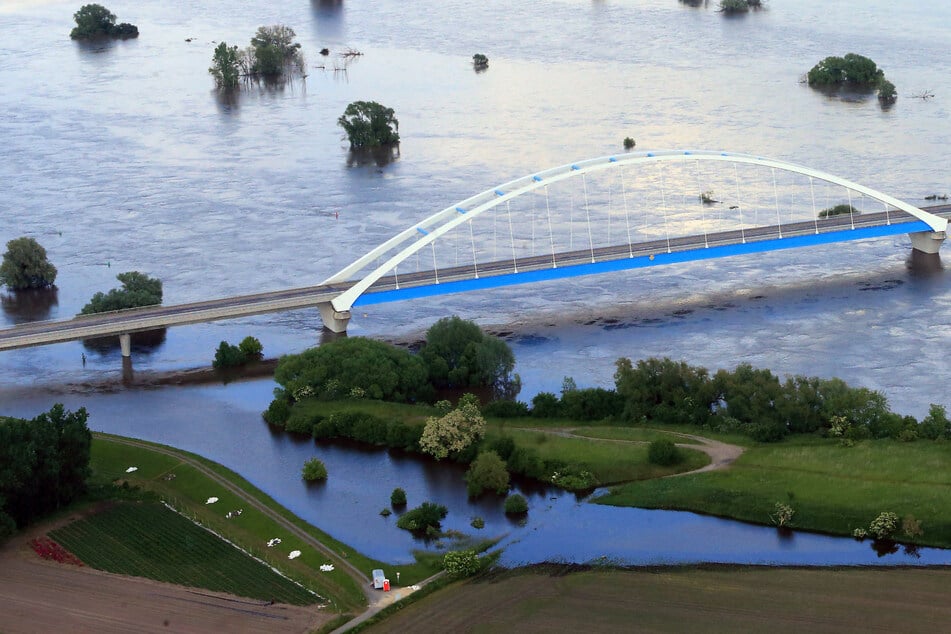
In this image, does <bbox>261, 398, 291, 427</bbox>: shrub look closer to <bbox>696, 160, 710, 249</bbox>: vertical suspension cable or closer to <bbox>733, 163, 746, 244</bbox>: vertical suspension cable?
<bbox>696, 160, 710, 249</bbox>: vertical suspension cable

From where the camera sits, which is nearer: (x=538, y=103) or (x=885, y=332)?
(x=885, y=332)

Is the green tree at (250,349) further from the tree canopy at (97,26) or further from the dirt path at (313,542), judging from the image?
the tree canopy at (97,26)

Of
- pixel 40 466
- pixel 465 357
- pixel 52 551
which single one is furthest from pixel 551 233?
pixel 52 551

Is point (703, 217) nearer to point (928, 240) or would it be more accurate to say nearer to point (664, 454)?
point (928, 240)

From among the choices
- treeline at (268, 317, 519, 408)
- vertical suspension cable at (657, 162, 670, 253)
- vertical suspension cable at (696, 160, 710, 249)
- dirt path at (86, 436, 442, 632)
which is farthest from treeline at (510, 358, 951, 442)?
vertical suspension cable at (657, 162, 670, 253)

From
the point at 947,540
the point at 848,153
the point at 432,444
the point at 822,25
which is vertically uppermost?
the point at 822,25

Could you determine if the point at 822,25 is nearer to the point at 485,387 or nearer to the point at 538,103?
the point at 538,103

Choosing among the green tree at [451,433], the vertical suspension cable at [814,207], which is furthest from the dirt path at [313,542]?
the vertical suspension cable at [814,207]

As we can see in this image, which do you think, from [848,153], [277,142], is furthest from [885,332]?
[277,142]
